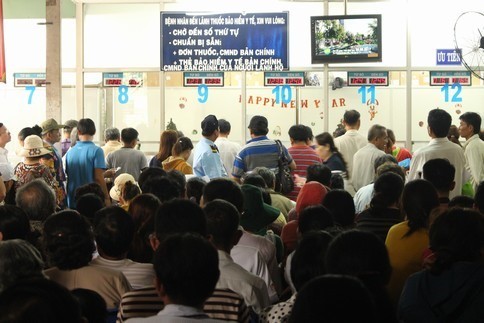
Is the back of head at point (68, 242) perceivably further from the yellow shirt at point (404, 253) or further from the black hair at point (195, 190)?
the black hair at point (195, 190)

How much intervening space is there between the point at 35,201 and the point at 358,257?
342 centimetres

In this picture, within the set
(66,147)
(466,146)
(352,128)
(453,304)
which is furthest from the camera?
(66,147)

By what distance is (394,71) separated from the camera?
1526 cm

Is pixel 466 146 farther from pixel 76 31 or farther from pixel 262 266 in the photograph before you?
pixel 76 31

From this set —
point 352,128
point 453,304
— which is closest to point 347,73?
point 352,128

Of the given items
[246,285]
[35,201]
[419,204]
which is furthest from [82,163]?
[246,285]

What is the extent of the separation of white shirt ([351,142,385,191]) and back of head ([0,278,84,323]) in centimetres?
825

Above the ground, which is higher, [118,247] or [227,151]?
[227,151]

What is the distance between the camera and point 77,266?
14.6ft

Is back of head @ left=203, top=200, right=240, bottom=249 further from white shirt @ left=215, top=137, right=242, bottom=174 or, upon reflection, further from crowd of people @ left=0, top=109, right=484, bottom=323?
white shirt @ left=215, top=137, right=242, bottom=174

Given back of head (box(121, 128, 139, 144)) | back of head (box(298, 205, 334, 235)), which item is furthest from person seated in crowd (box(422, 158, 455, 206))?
back of head (box(121, 128, 139, 144))

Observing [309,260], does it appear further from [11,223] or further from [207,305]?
[11,223]

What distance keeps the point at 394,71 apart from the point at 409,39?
60cm

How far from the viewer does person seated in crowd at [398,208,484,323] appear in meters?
3.80
